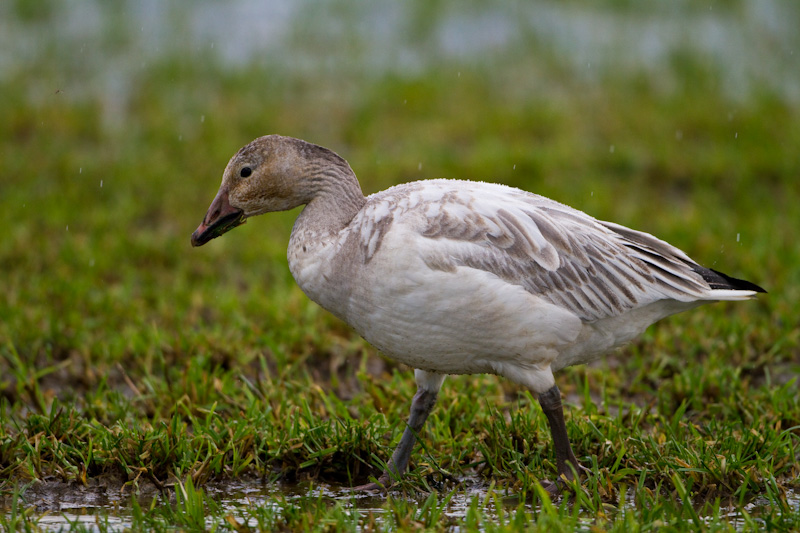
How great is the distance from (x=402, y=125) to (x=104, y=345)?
4.69 metres

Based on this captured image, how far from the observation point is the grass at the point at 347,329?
3.96 metres

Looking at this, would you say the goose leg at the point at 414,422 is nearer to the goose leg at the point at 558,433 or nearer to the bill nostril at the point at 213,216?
the goose leg at the point at 558,433

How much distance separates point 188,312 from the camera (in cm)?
627

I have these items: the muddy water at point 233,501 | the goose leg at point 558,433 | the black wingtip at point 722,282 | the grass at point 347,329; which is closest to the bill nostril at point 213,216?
the grass at point 347,329

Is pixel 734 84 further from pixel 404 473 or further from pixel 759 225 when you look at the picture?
pixel 404 473

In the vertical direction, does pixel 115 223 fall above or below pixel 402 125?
below

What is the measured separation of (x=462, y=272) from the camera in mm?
3746

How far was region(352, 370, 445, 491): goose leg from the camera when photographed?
13.6 ft

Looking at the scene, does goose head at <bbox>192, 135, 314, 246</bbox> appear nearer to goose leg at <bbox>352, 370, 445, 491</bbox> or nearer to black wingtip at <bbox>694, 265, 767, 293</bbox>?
goose leg at <bbox>352, 370, 445, 491</bbox>

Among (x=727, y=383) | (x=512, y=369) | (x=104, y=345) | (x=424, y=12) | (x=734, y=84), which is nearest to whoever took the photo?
(x=512, y=369)

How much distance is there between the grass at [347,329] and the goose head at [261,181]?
944 millimetres

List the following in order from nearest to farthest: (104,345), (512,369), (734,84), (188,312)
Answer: (512,369) < (104,345) < (188,312) < (734,84)

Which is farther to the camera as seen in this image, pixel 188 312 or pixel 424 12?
pixel 424 12

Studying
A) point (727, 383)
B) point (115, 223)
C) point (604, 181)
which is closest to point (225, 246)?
point (115, 223)
